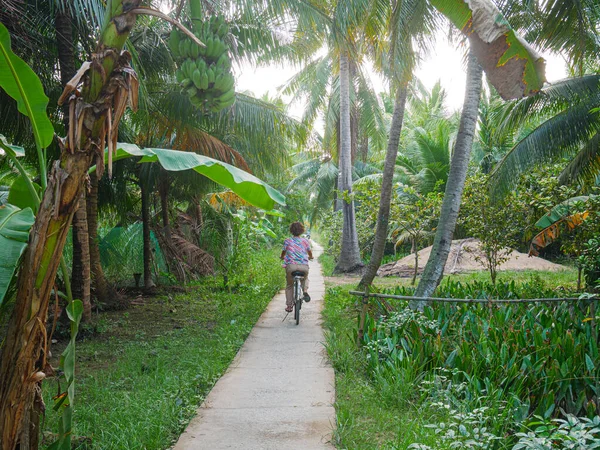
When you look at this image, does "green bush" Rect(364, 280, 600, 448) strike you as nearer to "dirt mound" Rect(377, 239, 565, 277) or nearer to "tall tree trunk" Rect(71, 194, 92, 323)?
"tall tree trunk" Rect(71, 194, 92, 323)

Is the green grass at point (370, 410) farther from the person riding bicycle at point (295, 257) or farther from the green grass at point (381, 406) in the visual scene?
the person riding bicycle at point (295, 257)

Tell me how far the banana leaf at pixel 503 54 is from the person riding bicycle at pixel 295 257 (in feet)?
14.6

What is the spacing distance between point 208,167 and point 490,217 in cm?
830

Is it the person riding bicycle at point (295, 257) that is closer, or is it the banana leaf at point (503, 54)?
the banana leaf at point (503, 54)

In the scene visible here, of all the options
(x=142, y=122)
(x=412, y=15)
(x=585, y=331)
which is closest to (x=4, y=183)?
(x=142, y=122)

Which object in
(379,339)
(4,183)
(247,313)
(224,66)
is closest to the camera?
(224,66)

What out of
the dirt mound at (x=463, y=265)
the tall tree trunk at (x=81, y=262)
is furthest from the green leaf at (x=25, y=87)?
the dirt mound at (x=463, y=265)

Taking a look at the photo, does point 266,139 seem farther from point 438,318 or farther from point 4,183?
point 4,183

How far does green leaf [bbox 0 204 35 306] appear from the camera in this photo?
2752 millimetres

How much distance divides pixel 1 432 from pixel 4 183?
17957mm

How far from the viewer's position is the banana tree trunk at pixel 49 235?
2.68m

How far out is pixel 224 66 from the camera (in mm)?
4262

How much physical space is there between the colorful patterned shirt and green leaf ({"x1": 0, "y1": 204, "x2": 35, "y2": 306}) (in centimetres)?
536

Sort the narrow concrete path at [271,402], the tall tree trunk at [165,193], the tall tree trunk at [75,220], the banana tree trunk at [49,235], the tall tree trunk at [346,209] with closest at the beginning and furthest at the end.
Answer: the banana tree trunk at [49,235] < the narrow concrete path at [271,402] < the tall tree trunk at [75,220] < the tall tree trunk at [165,193] < the tall tree trunk at [346,209]
